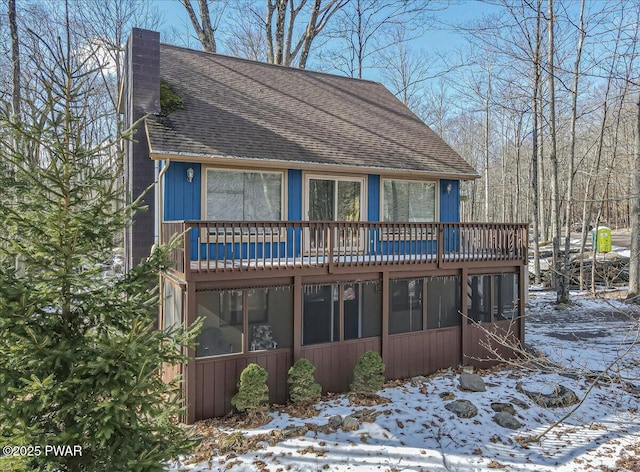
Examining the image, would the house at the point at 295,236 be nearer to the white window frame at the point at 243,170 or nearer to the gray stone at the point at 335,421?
the white window frame at the point at 243,170

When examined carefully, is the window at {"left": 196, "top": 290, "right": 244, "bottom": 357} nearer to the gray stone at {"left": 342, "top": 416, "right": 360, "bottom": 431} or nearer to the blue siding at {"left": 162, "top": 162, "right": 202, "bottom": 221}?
the blue siding at {"left": 162, "top": 162, "right": 202, "bottom": 221}

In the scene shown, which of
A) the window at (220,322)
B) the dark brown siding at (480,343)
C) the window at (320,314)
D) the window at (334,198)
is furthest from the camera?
the window at (334,198)

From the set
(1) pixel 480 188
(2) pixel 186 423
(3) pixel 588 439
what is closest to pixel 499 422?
(3) pixel 588 439

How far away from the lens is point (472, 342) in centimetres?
1048

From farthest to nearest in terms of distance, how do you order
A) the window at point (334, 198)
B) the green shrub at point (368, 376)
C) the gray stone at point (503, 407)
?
the window at point (334, 198) < the green shrub at point (368, 376) < the gray stone at point (503, 407)

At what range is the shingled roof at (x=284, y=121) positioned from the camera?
967cm

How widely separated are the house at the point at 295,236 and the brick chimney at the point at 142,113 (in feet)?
0.10

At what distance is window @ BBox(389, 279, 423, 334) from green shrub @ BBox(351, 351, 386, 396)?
114 cm

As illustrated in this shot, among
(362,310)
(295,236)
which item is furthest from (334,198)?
(362,310)

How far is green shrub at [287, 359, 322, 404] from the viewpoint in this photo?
26.2 ft

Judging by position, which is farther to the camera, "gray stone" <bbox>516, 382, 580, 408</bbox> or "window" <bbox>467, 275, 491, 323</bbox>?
"window" <bbox>467, 275, 491, 323</bbox>

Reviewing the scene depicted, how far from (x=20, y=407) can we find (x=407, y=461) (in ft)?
17.1

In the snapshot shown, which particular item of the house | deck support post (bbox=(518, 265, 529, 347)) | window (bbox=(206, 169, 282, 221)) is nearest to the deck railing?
the house

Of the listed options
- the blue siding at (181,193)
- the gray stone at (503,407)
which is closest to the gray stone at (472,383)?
the gray stone at (503,407)
